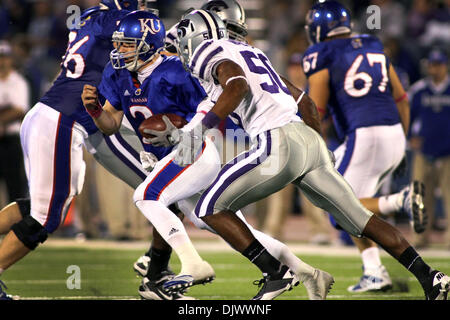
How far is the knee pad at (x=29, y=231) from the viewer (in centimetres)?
489

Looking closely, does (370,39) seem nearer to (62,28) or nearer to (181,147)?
(181,147)

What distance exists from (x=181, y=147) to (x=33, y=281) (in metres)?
2.31

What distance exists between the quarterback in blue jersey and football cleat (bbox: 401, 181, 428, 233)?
153 millimetres

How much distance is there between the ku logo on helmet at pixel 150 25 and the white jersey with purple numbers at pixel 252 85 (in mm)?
664

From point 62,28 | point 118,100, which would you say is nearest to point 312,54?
point 118,100

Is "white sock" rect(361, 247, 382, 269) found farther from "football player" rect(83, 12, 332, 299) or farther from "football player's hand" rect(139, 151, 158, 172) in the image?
"football player's hand" rect(139, 151, 158, 172)

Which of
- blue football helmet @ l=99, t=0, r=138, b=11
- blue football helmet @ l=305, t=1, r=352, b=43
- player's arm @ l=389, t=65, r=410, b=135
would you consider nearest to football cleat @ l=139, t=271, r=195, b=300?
blue football helmet @ l=99, t=0, r=138, b=11

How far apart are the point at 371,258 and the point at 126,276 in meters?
1.77

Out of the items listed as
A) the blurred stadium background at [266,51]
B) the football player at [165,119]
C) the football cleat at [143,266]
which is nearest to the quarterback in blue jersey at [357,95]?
the football player at [165,119]

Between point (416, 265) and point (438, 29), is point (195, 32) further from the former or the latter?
point (438, 29)

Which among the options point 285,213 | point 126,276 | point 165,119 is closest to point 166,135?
point 165,119

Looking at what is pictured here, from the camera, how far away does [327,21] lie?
228 inches

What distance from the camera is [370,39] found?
5.88 meters

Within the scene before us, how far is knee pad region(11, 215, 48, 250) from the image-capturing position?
4.89 m
